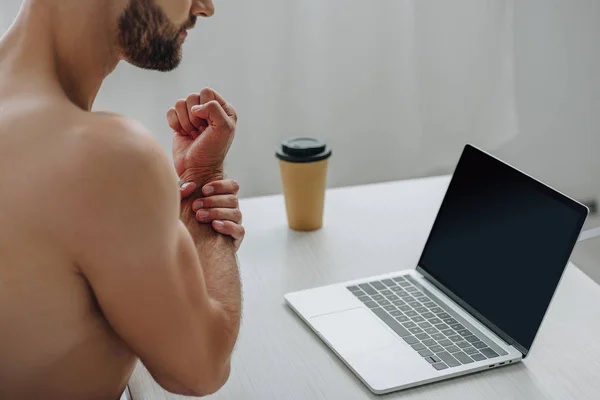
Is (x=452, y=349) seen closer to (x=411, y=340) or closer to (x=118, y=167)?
(x=411, y=340)

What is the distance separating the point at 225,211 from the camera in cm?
123

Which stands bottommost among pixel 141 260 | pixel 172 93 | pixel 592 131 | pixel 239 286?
pixel 592 131

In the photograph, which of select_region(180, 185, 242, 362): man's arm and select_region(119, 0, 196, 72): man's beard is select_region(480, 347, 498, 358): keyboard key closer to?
select_region(180, 185, 242, 362): man's arm

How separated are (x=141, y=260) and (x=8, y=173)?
155 millimetres

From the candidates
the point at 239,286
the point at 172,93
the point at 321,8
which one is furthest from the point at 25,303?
the point at 321,8

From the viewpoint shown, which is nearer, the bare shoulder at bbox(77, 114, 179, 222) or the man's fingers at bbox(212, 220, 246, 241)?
the bare shoulder at bbox(77, 114, 179, 222)

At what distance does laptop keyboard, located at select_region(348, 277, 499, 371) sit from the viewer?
1.21 metres

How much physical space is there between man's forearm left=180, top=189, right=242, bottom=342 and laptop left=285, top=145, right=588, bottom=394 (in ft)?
0.59

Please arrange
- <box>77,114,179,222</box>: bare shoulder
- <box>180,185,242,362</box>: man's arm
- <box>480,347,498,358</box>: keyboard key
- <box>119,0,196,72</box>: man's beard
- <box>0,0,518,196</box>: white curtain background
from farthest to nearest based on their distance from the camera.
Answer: <box>0,0,518,196</box>: white curtain background
<box>480,347,498,358</box>: keyboard key
<box>180,185,242,362</box>: man's arm
<box>119,0,196,72</box>: man's beard
<box>77,114,179,222</box>: bare shoulder

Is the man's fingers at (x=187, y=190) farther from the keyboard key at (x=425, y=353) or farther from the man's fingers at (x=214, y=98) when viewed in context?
the keyboard key at (x=425, y=353)

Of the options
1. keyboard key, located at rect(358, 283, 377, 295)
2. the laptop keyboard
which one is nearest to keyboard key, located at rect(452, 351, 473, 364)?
the laptop keyboard

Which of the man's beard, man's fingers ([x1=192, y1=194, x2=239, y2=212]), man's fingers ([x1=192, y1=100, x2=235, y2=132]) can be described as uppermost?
the man's beard

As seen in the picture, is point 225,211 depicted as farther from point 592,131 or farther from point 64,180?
point 592,131

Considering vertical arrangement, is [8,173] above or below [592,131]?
above
